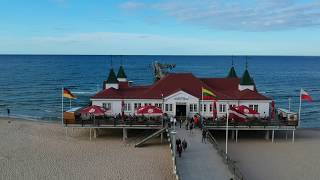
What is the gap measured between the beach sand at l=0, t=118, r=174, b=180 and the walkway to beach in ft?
4.72

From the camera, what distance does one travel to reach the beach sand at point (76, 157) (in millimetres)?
27422

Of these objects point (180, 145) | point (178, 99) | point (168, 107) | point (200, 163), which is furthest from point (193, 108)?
point (200, 163)

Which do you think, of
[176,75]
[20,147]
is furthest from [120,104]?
[20,147]

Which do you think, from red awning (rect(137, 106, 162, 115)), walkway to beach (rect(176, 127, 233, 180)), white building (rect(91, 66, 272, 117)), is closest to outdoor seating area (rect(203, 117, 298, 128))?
white building (rect(91, 66, 272, 117))

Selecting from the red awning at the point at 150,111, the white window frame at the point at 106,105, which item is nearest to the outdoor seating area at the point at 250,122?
the red awning at the point at 150,111

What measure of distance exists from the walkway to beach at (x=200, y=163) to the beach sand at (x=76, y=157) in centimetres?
144

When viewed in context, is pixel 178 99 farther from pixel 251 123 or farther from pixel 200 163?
pixel 200 163

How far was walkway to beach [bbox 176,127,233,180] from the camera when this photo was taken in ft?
80.2

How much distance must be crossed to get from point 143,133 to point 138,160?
30.6 feet

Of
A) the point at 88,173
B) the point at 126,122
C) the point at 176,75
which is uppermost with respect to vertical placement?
the point at 176,75

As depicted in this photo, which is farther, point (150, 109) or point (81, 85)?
point (81, 85)

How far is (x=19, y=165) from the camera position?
29.2m

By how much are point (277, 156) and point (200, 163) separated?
8.56 m

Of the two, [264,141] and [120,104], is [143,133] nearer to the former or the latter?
[120,104]
